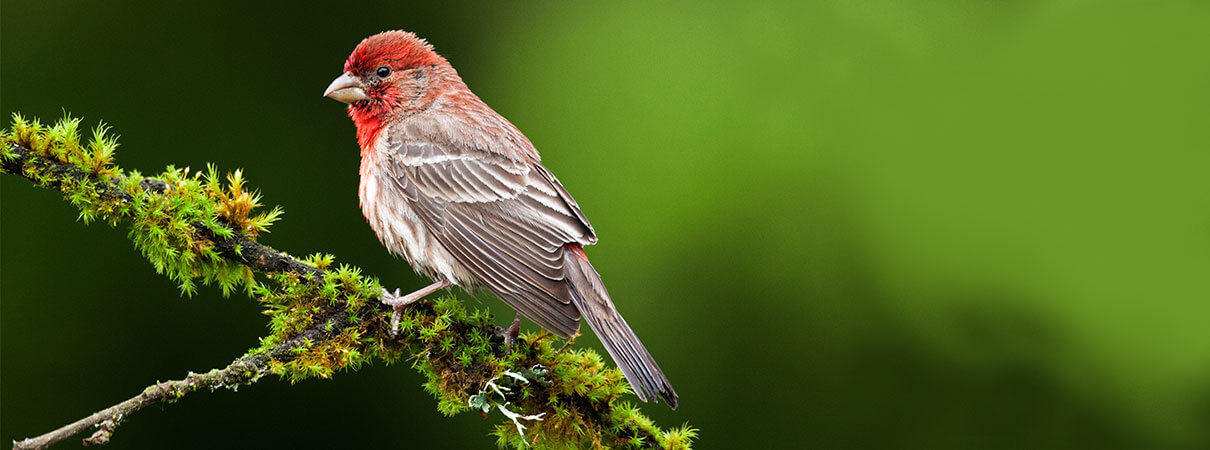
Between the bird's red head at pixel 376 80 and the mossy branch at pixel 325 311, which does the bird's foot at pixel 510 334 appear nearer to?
the mossy branch at pixel 325 311

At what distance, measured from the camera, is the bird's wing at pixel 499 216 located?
10.8 ft

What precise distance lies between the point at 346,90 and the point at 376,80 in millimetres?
121

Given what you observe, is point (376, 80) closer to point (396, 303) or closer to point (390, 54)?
point (390, 54)

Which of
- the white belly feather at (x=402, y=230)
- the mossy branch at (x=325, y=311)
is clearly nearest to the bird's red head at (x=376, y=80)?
the white belly feather at (x=402, y=230)

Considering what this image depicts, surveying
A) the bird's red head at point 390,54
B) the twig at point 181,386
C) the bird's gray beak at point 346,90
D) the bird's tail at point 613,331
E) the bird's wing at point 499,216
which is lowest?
the bird's tail at point 613,331

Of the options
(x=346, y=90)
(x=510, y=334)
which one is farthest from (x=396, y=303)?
(x=346, y=90)

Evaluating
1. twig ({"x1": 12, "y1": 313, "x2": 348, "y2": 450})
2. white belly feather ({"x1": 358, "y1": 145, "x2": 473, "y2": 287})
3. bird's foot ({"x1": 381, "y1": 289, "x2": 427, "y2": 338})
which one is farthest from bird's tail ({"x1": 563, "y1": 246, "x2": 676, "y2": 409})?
twig ({"x1": 12, "y1": 313, "x2": 348, "y2": 450})

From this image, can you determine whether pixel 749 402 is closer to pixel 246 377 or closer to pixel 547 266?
pixel 547 266

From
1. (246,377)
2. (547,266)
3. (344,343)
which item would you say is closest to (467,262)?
(547,266)

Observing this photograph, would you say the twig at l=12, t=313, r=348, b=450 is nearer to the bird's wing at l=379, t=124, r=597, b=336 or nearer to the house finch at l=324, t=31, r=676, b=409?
the house finch at l=324, t=31, r=676, b=409

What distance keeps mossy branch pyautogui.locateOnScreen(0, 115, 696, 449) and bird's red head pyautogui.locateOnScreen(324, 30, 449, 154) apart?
3.27ft

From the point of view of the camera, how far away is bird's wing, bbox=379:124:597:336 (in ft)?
10.8

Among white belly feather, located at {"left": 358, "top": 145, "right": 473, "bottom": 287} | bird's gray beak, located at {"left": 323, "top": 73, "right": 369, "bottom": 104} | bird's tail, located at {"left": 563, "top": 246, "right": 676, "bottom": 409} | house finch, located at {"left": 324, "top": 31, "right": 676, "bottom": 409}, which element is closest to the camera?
bird's tail, located at {"left": 563, "top": 246, "right": 676, "bottom": 409}

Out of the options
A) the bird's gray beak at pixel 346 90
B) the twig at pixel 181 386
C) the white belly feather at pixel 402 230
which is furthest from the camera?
the bird's gray beak at pixel 346 90
